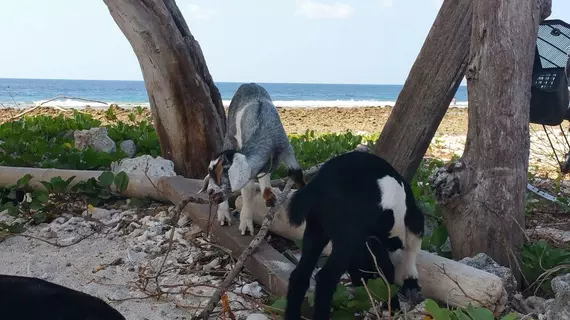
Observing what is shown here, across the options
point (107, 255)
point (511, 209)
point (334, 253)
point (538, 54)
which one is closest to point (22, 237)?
point (107, 255)

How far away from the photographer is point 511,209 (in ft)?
10.4

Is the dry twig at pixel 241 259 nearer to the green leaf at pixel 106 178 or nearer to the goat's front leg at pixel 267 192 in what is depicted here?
the goat's front leg at pixel 267 192

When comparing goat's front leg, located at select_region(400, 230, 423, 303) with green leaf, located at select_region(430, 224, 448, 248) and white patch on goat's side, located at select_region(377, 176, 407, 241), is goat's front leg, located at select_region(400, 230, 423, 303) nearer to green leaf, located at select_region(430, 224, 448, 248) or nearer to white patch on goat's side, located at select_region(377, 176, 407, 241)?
white patch on goat's side, located at select_region(377, 176, 407, 241)

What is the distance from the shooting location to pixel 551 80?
3754 millimetres

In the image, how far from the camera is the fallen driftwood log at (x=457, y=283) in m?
2.73

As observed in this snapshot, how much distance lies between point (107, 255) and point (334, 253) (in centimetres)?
192

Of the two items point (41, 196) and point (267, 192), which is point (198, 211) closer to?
point (267, 192)

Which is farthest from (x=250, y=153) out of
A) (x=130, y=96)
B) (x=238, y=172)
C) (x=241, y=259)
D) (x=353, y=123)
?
(x=130, y=96)

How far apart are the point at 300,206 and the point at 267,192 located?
0.99m

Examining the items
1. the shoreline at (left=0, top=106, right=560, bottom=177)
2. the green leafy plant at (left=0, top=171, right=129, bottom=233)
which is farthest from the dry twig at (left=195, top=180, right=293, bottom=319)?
the shoreline at (left=0, top=106, right=560, bottom=177)

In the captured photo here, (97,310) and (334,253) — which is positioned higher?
(334,253)

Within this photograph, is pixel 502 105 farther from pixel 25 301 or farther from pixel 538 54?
pixel 25 301

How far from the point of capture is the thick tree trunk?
15.7 ft

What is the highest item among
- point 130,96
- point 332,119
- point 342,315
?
point 342,315
